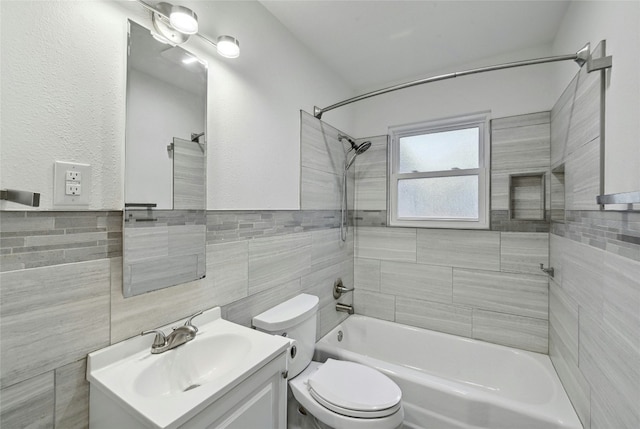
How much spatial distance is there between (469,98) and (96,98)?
8.05 feet

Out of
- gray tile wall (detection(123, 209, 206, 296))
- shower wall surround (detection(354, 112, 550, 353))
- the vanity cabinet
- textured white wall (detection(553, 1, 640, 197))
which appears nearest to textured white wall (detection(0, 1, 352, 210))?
gray tile wall (detection(123, 209, 206, 296))

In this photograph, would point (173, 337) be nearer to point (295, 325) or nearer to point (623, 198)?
point (295, 325)

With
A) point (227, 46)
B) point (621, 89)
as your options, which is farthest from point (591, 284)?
point (227, 46)

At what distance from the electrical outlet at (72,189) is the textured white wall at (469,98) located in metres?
1.80

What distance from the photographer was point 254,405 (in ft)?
3.34

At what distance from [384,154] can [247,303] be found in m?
1.82

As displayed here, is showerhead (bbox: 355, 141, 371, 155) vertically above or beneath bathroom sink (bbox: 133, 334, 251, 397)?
above

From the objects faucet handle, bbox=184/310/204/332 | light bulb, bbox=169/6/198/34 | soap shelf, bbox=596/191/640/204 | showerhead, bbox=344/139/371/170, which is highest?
light bulb, bbox=169/6/198/34

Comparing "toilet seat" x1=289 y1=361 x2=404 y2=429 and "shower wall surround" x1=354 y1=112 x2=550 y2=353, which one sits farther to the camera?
"shower wall surround" x1=354 y1=112 x2=550 y2=353

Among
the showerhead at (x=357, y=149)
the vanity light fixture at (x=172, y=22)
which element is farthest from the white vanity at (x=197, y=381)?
the showerhead at (x=357, y=149)

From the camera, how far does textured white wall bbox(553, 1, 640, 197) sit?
0.95 meters

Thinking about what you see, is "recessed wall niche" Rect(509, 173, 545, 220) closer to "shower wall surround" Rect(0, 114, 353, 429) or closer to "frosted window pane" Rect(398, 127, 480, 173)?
"frosted window pane" Rect(398, 127, 480, 173)

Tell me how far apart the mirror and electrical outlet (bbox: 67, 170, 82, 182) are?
5.3 inches

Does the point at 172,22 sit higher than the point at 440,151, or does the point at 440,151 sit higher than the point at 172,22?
the point at 172,22
